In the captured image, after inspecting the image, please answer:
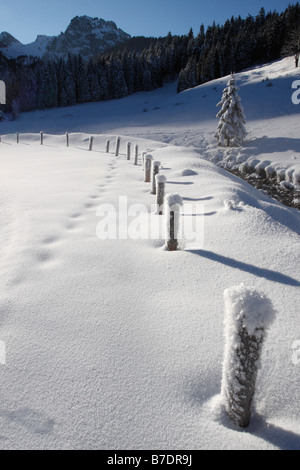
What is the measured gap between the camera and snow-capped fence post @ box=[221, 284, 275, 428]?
178cm

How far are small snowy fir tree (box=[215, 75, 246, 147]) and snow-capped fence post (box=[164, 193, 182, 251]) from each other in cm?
2398

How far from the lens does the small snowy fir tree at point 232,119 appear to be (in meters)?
25.7

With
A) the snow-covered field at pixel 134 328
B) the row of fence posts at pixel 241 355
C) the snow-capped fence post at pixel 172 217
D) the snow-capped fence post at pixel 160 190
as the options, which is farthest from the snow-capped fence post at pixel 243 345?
the snow-capped fence post at pixel 160 190

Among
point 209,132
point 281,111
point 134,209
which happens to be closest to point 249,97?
point 281,111

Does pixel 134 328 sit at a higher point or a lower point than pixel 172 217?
lower

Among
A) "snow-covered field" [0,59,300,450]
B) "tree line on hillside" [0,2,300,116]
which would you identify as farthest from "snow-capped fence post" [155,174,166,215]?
"tree line on hillside" [0,2,300,116]

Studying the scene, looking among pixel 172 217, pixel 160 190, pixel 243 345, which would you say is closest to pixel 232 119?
pixel 160 190

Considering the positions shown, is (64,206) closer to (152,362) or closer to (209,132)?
(152,362)

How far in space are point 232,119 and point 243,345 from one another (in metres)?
27.4

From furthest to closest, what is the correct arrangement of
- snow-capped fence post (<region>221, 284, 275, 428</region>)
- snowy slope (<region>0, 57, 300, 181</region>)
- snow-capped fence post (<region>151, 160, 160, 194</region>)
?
snowy slope (<region>0, 57, 300, 181</region>)
snow-capped fence post (<region>151, 160, 160, 194</region>)
snow-capped fence post (<region>221, 284, 275, 428</region>)

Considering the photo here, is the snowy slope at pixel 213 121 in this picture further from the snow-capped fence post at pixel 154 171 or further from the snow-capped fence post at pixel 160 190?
the snow-capped fence post at pixel 160 190

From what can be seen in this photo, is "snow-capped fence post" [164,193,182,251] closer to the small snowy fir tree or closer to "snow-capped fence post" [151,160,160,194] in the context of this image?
"snow-capped fence post" [151,160,160,194]

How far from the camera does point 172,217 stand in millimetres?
4398

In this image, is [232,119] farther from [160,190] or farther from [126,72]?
[126,72]
